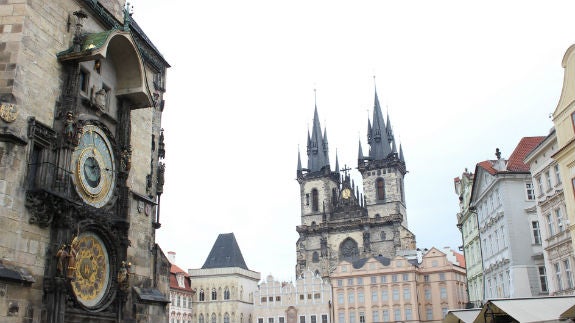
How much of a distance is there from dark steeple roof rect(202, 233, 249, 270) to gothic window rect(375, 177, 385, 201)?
23943 mm

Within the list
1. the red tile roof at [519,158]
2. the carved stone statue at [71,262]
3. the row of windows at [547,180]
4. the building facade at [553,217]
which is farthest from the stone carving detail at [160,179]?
the red tile roof at [519,158]

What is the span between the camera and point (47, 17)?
12.9m

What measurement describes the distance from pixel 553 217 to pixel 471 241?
1570cm

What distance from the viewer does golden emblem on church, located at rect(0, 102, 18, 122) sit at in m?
11.3

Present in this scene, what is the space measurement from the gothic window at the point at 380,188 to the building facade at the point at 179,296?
111 feet

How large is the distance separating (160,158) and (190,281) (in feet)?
202

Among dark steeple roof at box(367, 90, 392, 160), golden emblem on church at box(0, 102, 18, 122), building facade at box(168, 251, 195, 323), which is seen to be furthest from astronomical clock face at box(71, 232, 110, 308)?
dark steeple roof at box(367, 90, 392, 160)

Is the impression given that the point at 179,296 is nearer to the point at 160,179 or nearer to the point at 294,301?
the point at 294,301

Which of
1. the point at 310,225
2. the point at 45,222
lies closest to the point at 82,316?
the point at 45,222

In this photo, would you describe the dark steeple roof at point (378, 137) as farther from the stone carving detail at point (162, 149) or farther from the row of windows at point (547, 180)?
the stone carving detail at point (162, 149)

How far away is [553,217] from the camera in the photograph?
24328 mm

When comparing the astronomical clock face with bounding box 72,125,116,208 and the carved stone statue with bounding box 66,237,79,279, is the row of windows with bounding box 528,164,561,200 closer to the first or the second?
the astronomical clock face with bounding box 72,125,116,208

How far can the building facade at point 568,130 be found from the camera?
787 inches

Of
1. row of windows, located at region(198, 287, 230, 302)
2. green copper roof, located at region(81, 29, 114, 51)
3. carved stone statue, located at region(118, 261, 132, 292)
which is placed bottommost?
carved stone statue, located at region(118, 261, 132, 292)
